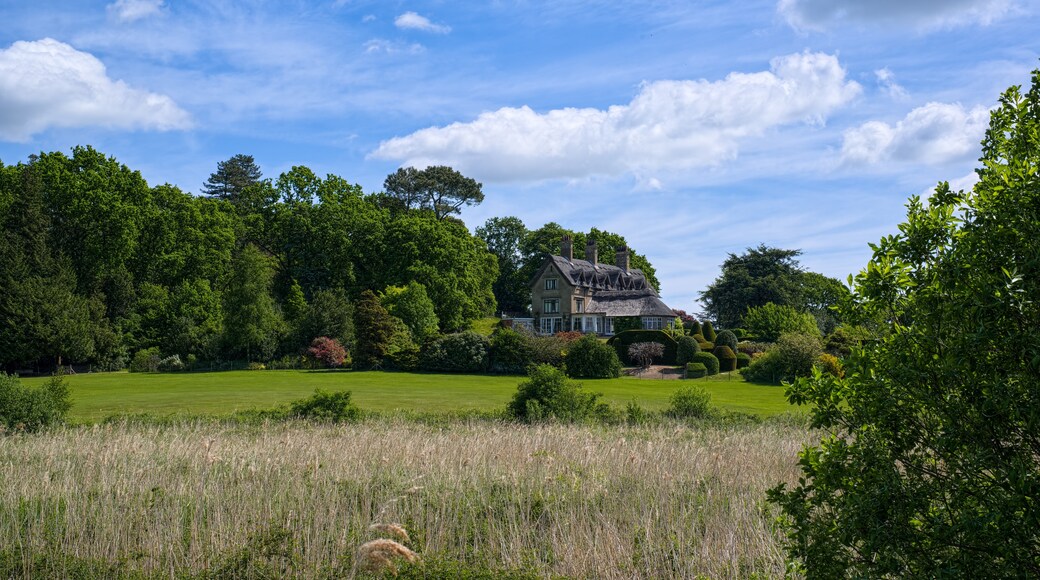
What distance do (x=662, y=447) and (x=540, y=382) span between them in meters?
6.33

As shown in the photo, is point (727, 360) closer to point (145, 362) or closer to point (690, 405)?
point (690, 405)

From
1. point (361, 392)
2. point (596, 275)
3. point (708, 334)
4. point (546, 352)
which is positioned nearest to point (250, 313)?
point (546, 352)

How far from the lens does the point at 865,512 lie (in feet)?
11.6

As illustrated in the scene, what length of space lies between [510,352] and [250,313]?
15.2m

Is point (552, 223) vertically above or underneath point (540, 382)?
above

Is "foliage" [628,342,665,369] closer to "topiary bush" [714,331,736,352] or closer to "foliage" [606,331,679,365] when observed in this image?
"foliage" [606,331,679,365]

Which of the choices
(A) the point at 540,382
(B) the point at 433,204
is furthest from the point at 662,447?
(B) the point at 433,204

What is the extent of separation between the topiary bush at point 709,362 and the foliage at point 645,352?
3.13m

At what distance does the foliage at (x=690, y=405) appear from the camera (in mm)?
17828

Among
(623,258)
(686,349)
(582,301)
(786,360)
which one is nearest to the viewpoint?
(786,360)

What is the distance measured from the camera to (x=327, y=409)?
54.3 ft

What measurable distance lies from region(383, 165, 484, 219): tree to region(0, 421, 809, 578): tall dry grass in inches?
2398

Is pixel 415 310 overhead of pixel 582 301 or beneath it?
beneath

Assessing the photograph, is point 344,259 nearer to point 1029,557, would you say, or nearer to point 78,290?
point 78,290
